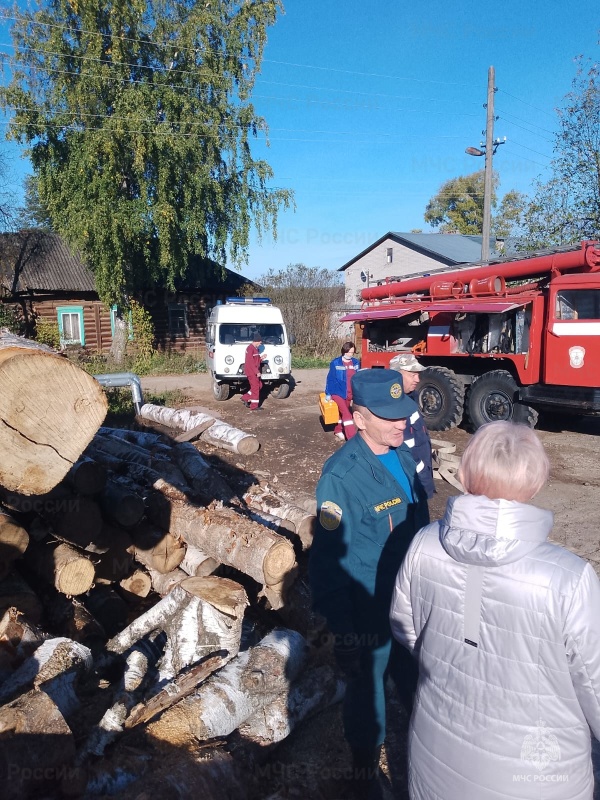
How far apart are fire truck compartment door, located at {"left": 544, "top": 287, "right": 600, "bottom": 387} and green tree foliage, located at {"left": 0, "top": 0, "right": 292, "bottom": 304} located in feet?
41.2

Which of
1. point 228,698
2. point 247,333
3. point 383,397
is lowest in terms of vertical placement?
point 228,698

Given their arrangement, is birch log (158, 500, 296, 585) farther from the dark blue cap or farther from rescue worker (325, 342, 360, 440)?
rescue worker (325, 342, 360, 440)

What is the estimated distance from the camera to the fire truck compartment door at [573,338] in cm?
859

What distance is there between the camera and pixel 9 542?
3.47 m

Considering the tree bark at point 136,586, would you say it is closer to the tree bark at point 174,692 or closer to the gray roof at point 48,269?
the tree bark at point 174,692

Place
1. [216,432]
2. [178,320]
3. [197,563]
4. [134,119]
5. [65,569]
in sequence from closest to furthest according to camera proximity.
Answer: [65,569]
[197,563]
[216,432]
[134,119]
[178,320]

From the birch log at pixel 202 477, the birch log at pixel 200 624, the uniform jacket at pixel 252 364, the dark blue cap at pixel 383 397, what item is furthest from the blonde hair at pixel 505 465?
the uniform jacket at pixel 252 364

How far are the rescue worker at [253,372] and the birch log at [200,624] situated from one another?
32.0 ft

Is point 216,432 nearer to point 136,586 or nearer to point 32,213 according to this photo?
point 136,586

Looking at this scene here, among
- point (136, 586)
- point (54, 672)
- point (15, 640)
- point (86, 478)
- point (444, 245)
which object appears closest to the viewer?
point (54, 672)

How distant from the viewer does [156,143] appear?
17391 mm

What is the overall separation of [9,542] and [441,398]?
821cm

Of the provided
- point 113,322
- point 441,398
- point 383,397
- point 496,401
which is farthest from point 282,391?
point 383,397

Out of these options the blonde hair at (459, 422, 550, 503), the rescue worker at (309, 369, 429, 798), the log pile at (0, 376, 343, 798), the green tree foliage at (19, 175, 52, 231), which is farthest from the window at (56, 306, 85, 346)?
the blonde hair at (459, 422, 550, 503)
